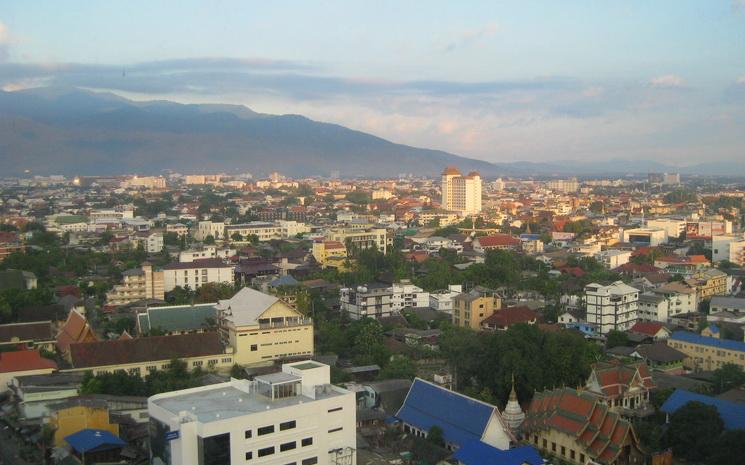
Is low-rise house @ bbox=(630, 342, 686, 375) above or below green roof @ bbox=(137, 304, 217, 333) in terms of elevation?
below

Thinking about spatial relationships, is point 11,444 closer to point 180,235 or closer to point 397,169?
point 180,235

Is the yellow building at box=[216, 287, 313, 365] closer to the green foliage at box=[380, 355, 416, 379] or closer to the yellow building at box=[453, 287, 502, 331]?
the green foliage at box=[380, 355, 416, 379]

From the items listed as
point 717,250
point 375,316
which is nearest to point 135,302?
point 375,316

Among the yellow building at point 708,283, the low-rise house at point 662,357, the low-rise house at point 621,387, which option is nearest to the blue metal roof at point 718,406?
the low-rise house at point 621,387

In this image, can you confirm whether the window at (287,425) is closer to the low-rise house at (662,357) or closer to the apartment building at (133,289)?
the low-rise house at (662,357)

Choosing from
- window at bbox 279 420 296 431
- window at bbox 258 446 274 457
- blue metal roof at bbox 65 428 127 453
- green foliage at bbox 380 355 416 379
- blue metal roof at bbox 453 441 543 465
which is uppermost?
window at bbox 279 420 296 431

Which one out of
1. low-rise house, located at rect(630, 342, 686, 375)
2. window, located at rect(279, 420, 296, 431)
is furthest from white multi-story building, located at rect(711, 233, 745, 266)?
window, located at rect(279, 420, 296, 431)

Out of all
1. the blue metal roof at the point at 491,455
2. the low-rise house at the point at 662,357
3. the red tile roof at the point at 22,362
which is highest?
the red tile roof at the point at 22,362
